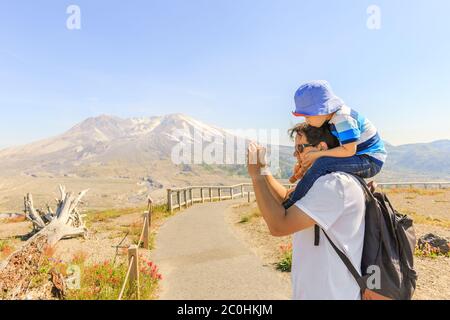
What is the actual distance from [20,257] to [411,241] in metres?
7.19

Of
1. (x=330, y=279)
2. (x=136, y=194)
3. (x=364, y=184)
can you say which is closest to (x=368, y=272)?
(x=330, y=279)

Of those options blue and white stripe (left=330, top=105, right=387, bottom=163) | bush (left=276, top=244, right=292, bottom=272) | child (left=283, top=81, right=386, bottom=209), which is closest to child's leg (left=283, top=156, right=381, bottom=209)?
child (left=283, top=81, right=386, bottom=209)

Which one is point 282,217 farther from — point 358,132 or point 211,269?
point 211,269

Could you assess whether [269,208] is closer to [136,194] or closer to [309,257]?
[309,257]

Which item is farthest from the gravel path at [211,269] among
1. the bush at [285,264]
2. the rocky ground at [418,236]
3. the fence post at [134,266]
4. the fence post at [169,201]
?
the fence post at [169,201]

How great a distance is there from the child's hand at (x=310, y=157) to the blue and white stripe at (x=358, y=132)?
0.15 meters

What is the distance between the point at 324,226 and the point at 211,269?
249 inches

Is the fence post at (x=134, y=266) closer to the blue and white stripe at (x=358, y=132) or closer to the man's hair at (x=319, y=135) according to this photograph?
the man's hair at (x=319, y=135)

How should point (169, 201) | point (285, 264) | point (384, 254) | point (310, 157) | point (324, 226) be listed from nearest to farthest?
point (324, 226) < point (384, 254) < point (310, 157) < point (285, 264) < point (169, 201)

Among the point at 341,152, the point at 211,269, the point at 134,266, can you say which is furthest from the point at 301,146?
the point at 211,269

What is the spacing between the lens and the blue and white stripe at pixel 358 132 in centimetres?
192

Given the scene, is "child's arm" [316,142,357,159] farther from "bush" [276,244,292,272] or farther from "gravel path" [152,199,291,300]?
"bush" [276,244,292,272]

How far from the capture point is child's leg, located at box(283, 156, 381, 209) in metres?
1.80

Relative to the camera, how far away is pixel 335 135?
2037 millimetres
